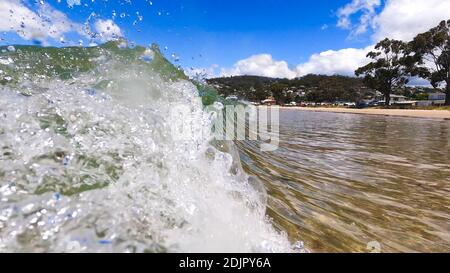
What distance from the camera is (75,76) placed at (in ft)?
17.9

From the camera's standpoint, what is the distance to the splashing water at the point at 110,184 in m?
1.83

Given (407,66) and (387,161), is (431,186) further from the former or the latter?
(407,66)

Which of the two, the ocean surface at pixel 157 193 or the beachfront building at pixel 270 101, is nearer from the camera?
the ocean surface at pixel 157 193

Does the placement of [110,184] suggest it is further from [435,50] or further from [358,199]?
[435,50]

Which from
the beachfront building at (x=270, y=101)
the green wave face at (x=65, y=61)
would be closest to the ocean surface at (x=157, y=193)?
the green wave face at (x=65, y=61)

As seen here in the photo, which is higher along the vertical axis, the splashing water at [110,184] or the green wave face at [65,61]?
the green wave face at [65,61]

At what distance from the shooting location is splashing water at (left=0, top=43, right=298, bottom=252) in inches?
72.1

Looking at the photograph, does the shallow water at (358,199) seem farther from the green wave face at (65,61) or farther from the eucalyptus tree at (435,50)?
the eucalyptus tree at (435,50)

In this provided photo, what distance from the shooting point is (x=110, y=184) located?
2.33 metres

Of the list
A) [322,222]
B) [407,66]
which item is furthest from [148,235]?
[407,66]
